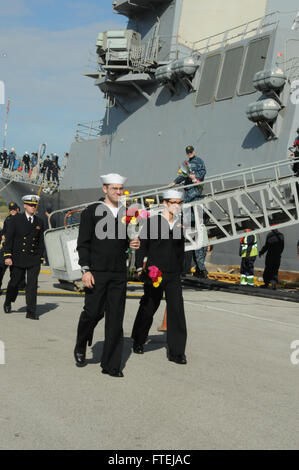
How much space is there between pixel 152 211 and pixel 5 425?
35.3 ft

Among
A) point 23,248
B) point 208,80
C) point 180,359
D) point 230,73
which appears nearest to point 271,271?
point 230,73

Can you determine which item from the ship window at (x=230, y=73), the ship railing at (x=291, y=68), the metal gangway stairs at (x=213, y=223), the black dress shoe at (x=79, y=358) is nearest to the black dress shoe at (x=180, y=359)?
the black dress shoe at (x=79, y=358)

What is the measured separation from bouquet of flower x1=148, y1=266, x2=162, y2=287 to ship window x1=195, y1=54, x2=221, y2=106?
15.1m

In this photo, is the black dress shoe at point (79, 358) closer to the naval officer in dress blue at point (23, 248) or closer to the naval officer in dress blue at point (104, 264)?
the naval officer in dress blue at point (104, 264)

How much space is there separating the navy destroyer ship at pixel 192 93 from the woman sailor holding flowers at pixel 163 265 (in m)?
10.9

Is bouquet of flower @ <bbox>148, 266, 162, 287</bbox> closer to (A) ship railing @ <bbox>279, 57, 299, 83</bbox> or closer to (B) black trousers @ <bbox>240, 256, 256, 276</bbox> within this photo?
(B) black trousers @ <bbox>240, 256, 256, 276</bbox>

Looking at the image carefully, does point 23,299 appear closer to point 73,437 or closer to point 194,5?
point 73,437

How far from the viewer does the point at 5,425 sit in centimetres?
415

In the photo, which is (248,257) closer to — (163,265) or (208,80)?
(208,80)

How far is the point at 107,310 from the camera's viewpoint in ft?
20.0

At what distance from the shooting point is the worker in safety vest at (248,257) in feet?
52.3

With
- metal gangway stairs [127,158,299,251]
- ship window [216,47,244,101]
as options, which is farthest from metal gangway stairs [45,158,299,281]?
ship window [216,47,244,101]

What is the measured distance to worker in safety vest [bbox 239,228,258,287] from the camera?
15930 millimetres

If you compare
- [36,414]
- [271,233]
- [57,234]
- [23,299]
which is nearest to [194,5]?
[271,233]
